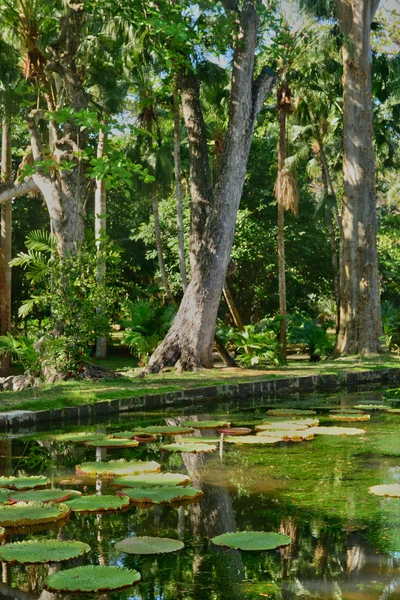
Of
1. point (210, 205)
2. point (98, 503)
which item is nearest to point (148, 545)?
point (98, 503)

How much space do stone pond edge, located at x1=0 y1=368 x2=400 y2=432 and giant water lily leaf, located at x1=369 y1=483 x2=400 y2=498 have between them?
440 centimetres

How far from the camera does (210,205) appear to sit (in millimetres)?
15641

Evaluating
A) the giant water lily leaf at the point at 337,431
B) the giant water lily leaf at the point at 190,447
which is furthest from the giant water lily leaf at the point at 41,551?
the giant water lily leaf at the point at 337,431

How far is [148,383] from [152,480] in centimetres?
630

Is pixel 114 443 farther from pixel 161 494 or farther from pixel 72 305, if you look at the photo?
pixel 72 305

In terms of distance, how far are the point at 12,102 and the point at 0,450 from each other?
12.5 meters

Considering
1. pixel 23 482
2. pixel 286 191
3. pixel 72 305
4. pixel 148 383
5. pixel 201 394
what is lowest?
pixel 23 482

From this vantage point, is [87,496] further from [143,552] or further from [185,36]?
[185,36]

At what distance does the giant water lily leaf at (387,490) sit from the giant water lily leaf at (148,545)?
1720mm

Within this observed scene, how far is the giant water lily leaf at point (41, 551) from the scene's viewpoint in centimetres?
411

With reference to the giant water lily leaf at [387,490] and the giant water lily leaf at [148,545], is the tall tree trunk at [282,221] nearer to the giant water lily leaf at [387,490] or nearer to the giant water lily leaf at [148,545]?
the giant water lily leaf at [387,490]

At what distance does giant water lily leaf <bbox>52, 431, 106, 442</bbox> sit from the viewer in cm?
791

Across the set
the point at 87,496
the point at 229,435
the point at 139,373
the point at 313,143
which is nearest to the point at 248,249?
the point at 313,143

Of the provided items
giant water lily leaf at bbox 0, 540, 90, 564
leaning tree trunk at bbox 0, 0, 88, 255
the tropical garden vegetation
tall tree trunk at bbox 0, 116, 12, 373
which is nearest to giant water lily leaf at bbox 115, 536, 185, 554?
giant water lily leaf at bbox 0, 540, 90, 564
